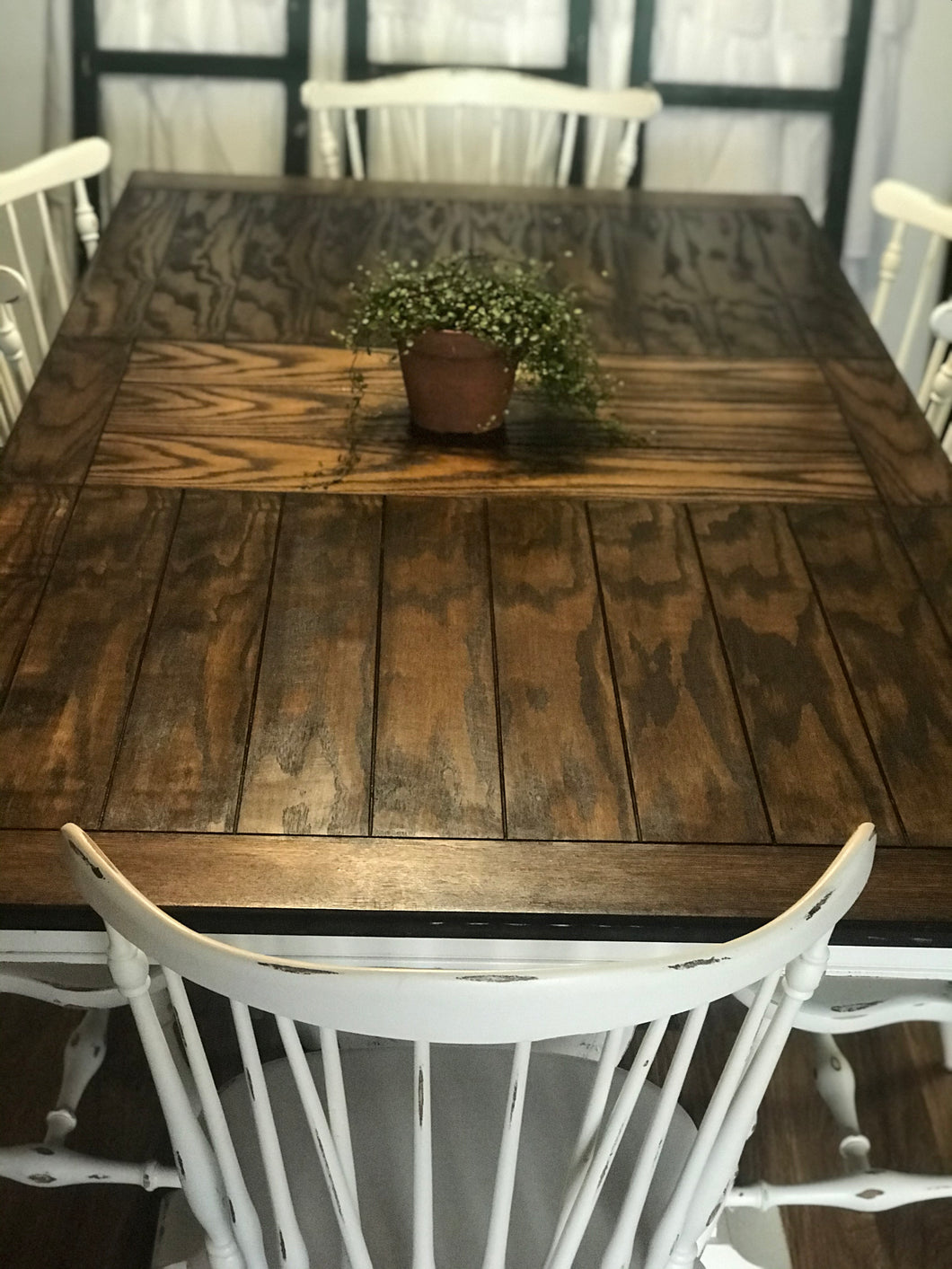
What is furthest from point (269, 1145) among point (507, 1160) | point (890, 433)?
point (890, 433)

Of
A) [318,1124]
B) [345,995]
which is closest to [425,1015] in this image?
[345,995]

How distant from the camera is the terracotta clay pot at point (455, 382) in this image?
158 centimetres

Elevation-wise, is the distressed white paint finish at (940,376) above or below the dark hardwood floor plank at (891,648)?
above

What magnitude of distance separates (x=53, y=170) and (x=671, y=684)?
143 cm

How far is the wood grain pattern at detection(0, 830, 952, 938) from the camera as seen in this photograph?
41.0 inches

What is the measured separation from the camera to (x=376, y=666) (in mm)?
1302

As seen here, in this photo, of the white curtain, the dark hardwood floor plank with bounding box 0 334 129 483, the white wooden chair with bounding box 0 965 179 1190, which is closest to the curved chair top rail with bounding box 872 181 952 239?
the white curtain

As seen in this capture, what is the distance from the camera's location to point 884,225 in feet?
10.9

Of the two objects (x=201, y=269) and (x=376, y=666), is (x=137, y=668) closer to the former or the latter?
(x=376, y=666)

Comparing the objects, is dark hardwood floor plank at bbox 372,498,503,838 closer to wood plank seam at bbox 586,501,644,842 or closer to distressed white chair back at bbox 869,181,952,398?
wood plank seam at bbox 586,501,644,842

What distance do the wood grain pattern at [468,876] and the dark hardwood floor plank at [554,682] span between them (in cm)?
4

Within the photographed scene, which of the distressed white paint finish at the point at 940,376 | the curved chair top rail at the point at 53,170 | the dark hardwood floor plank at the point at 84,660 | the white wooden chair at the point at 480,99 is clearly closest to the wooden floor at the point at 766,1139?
the dark hardwood floor plank at the point at 84,660

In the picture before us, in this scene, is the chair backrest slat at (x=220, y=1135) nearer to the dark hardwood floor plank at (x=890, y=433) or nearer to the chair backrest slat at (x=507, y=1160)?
the chair backrest slat at (x=507, y=1160)

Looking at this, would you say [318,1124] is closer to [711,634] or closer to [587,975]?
[587,975]
